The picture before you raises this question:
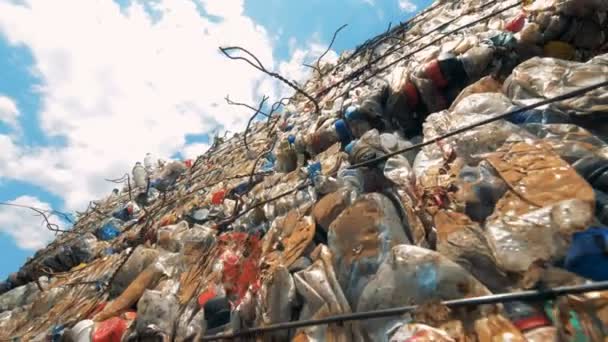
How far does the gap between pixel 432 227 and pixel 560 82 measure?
1.12m

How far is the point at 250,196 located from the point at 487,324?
3043 mm

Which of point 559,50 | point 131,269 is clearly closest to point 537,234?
point 559,50

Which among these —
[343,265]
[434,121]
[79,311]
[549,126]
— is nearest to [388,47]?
[434,121]

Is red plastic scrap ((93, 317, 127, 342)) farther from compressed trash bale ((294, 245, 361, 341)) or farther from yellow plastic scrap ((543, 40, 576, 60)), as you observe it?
yellow plastic scrap ((543, 40, 576, 60))

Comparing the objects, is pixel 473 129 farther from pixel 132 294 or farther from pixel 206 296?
pixel 132 294

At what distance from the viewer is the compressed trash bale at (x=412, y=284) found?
1.31 m

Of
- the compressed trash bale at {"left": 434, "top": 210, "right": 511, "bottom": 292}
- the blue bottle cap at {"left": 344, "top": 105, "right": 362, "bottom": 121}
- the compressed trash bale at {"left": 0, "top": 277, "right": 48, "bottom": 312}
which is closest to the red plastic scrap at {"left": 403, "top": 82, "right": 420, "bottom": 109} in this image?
the blue bottle cap at {"left": 344, "top": 105, "right": 362, "bottom": 121}

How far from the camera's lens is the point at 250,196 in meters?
4.00

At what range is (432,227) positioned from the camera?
68.8 inches

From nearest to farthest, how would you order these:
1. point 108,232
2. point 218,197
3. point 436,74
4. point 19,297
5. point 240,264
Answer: point 240,264 → point 436,74 → point 218,197 → point 19,297 → point 108,232

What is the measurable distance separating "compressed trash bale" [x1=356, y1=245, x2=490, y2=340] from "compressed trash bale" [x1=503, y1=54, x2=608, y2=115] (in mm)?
1190

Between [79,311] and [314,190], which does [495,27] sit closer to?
[314,190]

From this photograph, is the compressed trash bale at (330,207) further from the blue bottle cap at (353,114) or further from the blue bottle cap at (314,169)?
the blue bottle cap at (353,114)

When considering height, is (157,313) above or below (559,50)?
below
